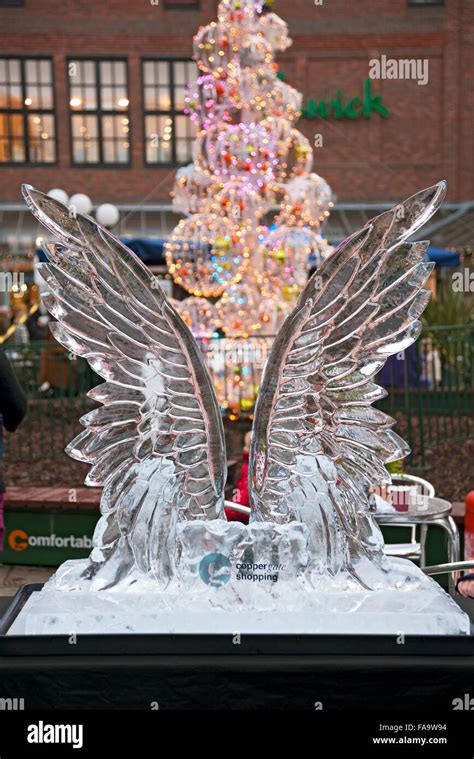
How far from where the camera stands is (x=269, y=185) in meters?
10.8

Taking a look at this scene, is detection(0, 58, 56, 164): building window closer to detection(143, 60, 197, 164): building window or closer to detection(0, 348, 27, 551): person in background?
detection(143, 60, 197, 164): building window

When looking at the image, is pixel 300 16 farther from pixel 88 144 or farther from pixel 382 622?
pixel 382 622

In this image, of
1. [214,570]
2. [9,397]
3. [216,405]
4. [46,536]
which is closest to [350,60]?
[46,536]

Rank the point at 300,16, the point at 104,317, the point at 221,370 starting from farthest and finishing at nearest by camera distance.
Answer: the point at 300,16, the point at 221,370, the point at 104,317

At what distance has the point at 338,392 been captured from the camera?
Result: 10.4ft

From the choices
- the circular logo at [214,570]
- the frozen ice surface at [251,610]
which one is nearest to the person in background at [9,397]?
the frozen ice surface at [251,610]

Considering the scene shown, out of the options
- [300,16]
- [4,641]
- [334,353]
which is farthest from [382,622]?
[300,16]

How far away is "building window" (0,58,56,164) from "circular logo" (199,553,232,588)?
1001 inches

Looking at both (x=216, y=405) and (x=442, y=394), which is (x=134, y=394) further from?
(x=442, y=394)

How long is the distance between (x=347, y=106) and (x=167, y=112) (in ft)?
15.6

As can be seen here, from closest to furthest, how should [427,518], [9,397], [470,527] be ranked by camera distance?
[9,397], [427,518], [470,527]

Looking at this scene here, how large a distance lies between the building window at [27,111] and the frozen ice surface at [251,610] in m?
25.4

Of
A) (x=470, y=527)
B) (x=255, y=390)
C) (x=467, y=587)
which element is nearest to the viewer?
(x=467, y=587)

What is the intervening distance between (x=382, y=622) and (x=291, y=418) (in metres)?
0.68
